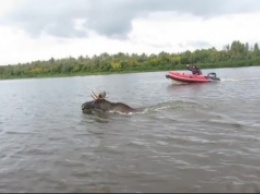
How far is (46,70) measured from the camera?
115812 millimetres

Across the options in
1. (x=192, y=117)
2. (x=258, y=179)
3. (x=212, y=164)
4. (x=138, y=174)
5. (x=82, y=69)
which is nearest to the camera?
(x=258, y=179)

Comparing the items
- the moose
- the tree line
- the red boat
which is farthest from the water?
the tree line

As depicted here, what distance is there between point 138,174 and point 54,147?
153 inches

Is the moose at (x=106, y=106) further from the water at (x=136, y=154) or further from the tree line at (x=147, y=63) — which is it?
the tree line at (x=147, y=63)

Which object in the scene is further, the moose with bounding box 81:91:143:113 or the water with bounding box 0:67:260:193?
the moose with bounding box 81:91:143:113

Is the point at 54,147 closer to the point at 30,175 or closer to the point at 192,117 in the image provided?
the point at 30,175

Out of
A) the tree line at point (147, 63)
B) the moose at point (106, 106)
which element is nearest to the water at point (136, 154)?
the moose at point (106, 106)

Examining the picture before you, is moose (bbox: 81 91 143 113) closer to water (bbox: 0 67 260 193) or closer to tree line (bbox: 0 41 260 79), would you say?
water (bbox: 0 67 260 193)

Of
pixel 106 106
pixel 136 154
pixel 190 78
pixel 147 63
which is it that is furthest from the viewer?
pixel 147 63

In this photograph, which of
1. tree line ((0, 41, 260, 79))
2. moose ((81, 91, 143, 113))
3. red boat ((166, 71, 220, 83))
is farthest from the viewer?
tree line ((0, 41, 260, 79))

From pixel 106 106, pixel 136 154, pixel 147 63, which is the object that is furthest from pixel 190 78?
pixel 147 63

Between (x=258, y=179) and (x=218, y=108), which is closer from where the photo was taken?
(x=258, y=179)

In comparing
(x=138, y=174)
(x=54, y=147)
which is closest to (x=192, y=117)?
(x=54, y=147)

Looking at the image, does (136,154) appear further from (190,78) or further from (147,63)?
(147,63)
